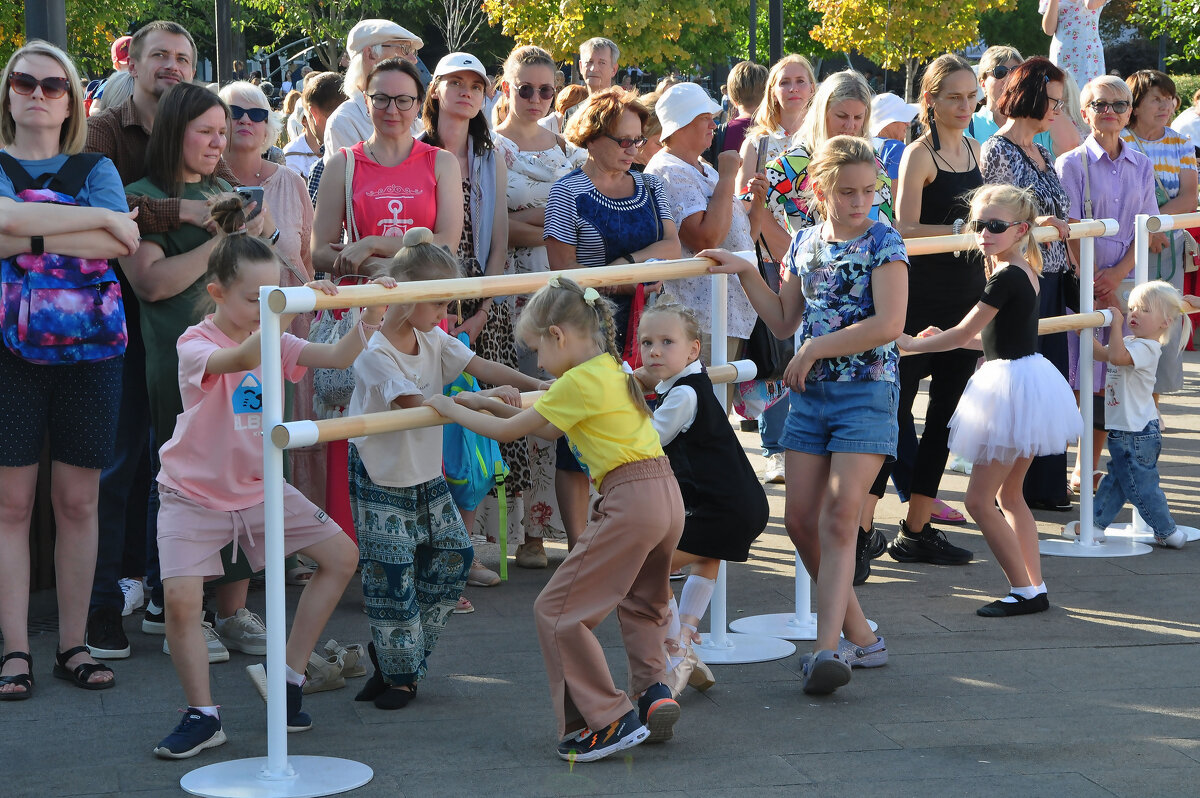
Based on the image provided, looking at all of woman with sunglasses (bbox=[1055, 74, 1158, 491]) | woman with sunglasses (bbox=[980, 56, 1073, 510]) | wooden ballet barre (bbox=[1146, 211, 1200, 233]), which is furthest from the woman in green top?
woman with sunglasses (bbox=[1055, 74, 1158, 491])

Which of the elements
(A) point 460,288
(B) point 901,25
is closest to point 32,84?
(A) point 460,288

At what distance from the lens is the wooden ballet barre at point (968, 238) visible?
571 centimetres

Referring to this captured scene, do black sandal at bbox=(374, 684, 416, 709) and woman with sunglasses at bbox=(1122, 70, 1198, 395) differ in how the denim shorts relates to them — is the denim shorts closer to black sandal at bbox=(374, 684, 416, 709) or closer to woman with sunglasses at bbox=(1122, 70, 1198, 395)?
black sandal at bbox=(374, 684, 416, 709)

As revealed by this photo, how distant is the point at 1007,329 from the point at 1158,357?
5.31 ft

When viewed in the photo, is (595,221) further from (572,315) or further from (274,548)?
(274,548)

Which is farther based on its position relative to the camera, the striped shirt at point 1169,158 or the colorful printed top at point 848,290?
the striped shirt at point 1169,158

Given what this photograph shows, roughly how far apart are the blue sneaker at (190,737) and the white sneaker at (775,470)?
4.68 metres

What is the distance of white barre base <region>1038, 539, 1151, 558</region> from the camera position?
22.5ft

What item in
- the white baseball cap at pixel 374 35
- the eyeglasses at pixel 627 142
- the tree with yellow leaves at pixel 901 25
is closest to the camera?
the eyeglasses at pixel 627 142

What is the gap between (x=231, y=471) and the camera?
4.43 m

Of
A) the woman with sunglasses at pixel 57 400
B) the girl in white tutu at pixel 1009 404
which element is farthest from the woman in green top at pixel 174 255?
the girl in white tutu at pixel 1009 404

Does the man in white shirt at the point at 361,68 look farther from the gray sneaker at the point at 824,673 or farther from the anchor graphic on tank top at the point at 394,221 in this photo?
the gray sneaker at the point at 824,673

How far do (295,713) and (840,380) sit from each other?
6.96 ft

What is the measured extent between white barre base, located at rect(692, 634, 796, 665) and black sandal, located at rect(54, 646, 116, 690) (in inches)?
82.1
